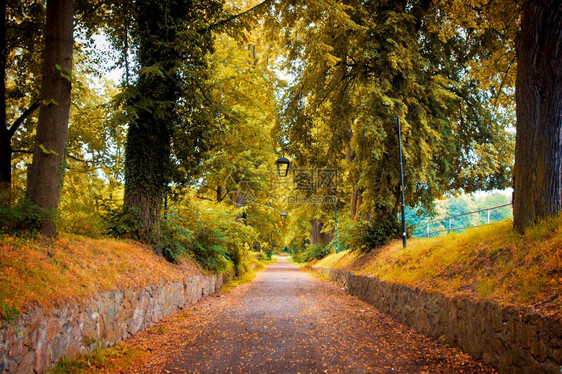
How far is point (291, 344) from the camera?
523 centimetres

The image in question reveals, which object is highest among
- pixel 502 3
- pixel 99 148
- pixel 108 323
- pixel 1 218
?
pixel 502 3

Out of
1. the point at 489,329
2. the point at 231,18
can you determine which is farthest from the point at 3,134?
the point at 489,329

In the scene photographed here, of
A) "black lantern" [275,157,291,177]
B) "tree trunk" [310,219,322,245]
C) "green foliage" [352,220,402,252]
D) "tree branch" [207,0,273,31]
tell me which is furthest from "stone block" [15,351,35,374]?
"tree trunk" [310,219,322,245]

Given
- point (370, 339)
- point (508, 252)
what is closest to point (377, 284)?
point (370, 339)

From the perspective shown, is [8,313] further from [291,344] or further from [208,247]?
[208,247]

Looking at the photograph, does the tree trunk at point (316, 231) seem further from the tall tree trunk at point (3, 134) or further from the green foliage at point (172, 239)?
the tall tree trunk at point (3, 134)

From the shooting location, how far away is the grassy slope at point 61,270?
3441mm

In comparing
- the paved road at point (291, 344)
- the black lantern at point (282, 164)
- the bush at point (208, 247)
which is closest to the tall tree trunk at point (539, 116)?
the paved road at point (291, 344)

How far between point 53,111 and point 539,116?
7251 millimetres

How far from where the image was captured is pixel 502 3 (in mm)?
6730

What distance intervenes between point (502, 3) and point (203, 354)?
816cm

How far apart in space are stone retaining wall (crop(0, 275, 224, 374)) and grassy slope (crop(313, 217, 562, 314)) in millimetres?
4805

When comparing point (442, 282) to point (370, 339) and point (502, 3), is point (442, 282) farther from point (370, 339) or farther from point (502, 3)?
point (502, 3)

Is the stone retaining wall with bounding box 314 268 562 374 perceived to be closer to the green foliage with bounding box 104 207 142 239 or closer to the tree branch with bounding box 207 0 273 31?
the green foliage with bounding box 104 207 142 239
